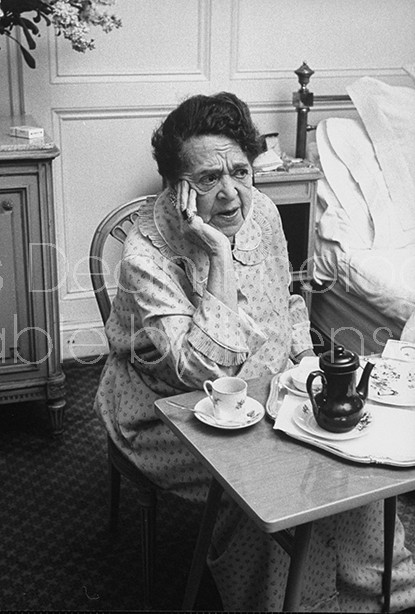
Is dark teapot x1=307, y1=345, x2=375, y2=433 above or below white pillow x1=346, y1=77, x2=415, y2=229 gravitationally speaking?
below

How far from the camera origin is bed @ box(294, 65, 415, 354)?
2977 millimetres

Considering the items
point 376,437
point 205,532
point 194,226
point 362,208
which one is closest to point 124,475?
point 205,532

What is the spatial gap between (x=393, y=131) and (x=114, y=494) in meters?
1.91

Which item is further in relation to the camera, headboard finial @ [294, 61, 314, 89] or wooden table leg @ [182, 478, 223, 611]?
headboard finial @ [294, 61, 314, 89]

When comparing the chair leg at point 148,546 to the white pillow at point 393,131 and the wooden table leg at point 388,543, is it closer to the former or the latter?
the wooden table leg at point 388,543

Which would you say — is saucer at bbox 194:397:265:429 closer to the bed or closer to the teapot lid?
the teapot lid

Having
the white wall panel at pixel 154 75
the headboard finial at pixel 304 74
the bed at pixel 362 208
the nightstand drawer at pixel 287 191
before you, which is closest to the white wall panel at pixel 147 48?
the white wall panel at pixel 154 75

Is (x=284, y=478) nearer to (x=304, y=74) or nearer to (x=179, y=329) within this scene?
(x=179, y=329)

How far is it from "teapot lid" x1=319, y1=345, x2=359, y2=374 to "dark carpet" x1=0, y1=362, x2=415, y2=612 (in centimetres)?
85

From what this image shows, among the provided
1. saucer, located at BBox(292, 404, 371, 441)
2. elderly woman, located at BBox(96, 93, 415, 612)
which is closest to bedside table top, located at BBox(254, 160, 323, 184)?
elderly woman, located at BBox(96, 93, 415, 612)

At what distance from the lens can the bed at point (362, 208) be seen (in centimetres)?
298

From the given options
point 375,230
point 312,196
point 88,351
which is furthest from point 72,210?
point 375,230

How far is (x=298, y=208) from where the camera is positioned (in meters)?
3.17

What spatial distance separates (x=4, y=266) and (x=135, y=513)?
879mm
